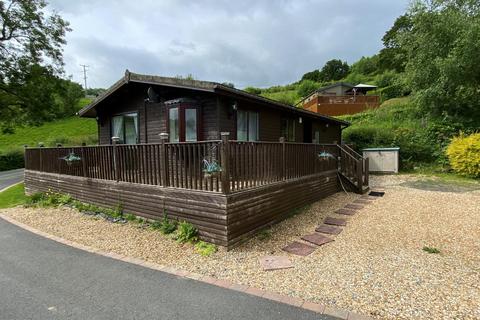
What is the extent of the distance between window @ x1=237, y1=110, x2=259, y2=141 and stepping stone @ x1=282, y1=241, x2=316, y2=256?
14.6 feet

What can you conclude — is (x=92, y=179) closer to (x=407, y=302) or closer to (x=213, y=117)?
(x=213, y=117)

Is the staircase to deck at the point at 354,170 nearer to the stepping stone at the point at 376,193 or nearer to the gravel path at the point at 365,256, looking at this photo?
the stepping stone at the point at 376,193

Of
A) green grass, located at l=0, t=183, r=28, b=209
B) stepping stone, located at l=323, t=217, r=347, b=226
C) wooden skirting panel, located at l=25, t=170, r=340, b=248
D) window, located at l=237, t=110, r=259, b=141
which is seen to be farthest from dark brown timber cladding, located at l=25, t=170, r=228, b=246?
window, located at l=237, t=110, r=259, b=141

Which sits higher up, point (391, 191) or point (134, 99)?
point (134, 99)

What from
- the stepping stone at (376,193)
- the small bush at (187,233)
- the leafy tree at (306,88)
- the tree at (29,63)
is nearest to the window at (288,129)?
the stepping stone at (376,193)

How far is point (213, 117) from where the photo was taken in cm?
789

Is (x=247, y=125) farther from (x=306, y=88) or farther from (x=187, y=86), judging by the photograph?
(x=306, y=88)

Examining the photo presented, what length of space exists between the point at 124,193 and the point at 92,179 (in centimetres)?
161

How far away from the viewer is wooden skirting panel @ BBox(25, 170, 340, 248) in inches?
184

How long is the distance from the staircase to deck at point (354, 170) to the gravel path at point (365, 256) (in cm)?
197

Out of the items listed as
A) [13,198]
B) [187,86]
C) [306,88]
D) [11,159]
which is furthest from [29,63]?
[306,88]

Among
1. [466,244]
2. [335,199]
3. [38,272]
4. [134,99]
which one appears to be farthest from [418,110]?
[38,272]

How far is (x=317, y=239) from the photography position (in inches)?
201

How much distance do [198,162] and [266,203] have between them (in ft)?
5.62
